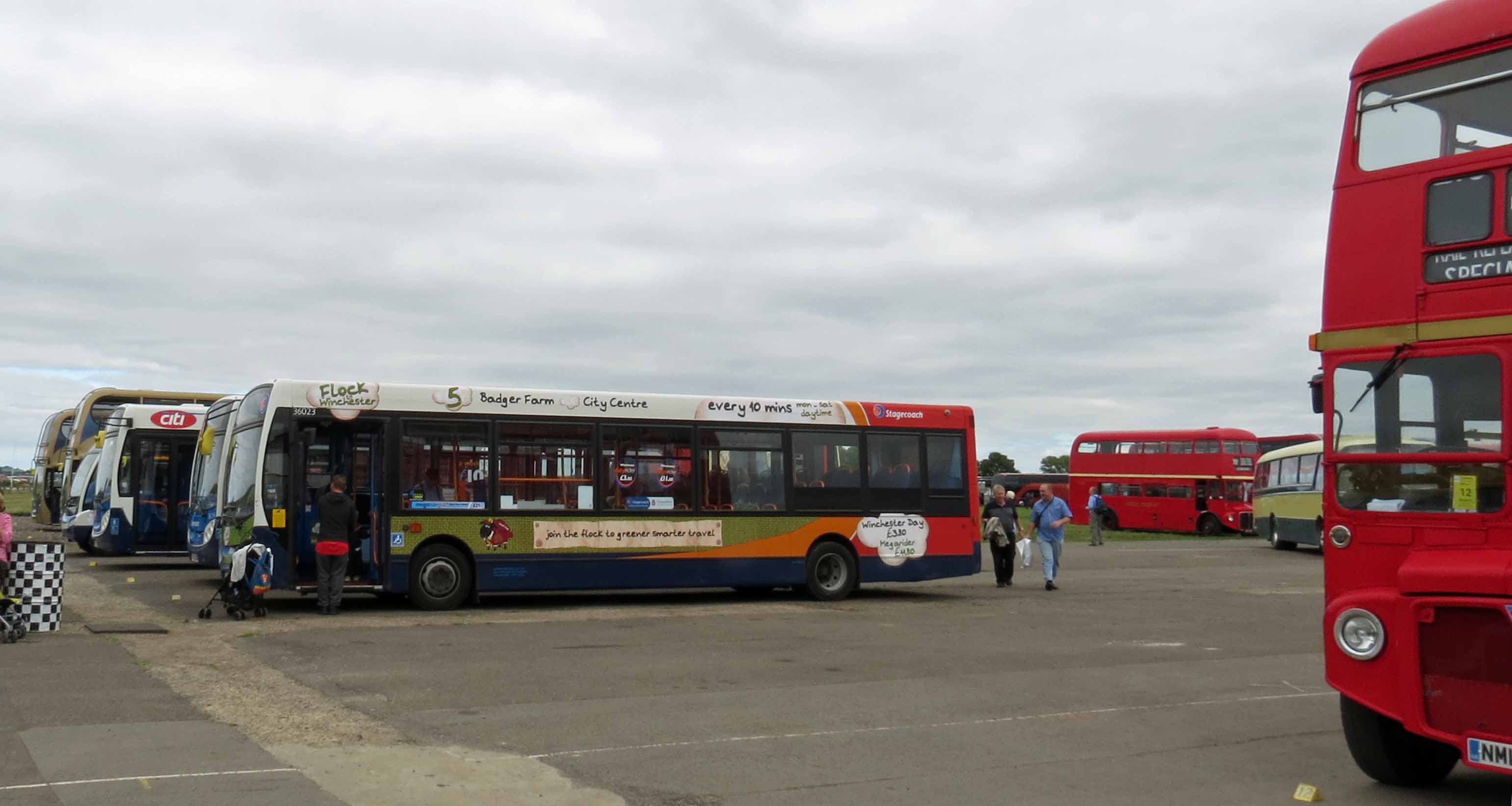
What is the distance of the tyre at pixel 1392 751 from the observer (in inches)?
310

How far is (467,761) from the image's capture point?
829 cm

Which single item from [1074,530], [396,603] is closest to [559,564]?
[396,603]

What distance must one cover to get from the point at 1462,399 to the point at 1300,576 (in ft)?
75.1

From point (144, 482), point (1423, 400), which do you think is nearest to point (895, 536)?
point (1423, 400)

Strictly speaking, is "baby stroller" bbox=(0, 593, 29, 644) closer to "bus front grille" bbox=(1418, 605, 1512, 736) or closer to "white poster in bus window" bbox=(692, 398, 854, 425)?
"white poster in bus window" bbox=(692, 398, 854, 425)

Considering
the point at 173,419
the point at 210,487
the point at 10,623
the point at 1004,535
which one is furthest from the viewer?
the point at 173,419

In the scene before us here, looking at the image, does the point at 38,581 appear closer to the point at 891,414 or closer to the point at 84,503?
the point at 891,414

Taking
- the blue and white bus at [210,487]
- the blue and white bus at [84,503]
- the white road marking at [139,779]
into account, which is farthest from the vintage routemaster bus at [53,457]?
the white road marking at [139,779]

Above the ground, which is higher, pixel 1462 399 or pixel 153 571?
pixel 1462 399

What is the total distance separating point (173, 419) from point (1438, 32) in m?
25.7

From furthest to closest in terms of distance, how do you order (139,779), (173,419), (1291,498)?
1. (1291,498)
2. (173,419)
3. (139,779)

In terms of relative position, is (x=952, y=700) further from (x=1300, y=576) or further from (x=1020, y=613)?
(x=1300, y=576)

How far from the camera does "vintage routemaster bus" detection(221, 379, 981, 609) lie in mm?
17344

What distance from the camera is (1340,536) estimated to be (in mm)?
7801
